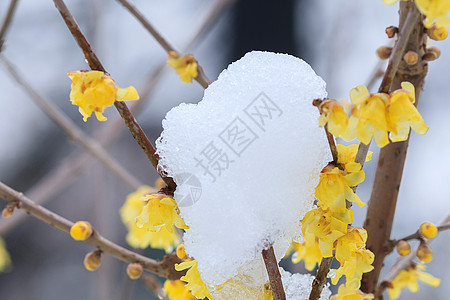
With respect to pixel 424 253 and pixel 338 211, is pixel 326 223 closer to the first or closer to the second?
pixel 338 211

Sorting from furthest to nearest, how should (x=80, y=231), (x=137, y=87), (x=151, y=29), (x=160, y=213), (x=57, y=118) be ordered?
(x=137, y=87), (x=57, y=118), (x=151, y=29), (x=80, y=231), (x=160, y=213)

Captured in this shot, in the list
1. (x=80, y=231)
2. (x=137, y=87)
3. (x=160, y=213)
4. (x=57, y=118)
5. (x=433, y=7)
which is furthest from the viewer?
(x=137, y=87)

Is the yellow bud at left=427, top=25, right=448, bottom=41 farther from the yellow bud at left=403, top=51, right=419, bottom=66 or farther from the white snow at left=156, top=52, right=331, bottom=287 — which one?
the white snow at left=156, top=52, right=331, bottom=287

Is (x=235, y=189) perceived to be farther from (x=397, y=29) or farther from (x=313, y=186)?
(x=397, y=29)

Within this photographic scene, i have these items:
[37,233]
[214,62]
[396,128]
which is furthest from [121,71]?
[396,128]

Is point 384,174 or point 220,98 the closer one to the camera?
point 220,98

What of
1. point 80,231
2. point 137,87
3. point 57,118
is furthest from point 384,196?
point 137,87

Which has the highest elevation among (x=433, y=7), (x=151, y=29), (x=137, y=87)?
(x=433, y=7)

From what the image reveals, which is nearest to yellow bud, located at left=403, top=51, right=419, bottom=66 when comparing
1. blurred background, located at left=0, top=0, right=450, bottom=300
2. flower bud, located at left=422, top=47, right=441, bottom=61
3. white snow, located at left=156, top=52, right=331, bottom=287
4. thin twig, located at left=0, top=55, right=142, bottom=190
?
flower bud, located at left=422, top=47, right=441, bottom=61
